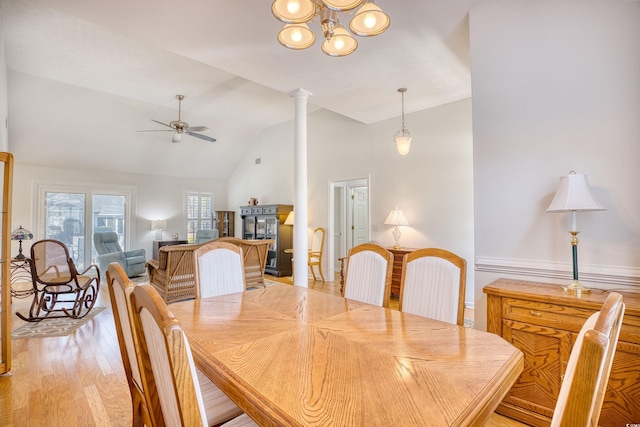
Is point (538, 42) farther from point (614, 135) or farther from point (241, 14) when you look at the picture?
point (241, 14)

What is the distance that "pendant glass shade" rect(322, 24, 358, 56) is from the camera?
76.9 inches

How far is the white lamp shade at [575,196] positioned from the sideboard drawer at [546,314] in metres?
0.57

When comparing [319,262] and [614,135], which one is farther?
[319,262]

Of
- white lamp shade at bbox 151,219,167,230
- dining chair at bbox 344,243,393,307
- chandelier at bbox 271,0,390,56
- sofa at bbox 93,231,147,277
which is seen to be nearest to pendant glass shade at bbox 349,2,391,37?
chandelier at bbox 271,0,390,56

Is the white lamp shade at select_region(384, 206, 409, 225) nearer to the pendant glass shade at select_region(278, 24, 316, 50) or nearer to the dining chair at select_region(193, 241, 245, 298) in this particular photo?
the dining chair at select_region(193, 241, 245, 298)

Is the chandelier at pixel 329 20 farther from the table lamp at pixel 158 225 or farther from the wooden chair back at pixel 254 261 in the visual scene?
the table lamp at pixel 158 225

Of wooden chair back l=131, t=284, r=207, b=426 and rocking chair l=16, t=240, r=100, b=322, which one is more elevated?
wooden chair back l=131, t=284, r=207, b=426

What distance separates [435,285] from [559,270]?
92 cm

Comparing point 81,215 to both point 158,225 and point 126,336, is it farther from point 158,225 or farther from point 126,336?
point 126,336

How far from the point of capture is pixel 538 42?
2.14m

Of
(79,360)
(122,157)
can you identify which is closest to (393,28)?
(79,360)

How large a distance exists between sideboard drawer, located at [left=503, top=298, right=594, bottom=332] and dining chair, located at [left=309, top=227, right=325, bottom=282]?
4132mm

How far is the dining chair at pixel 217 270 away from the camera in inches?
86.1

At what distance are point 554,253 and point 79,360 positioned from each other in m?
3.90
